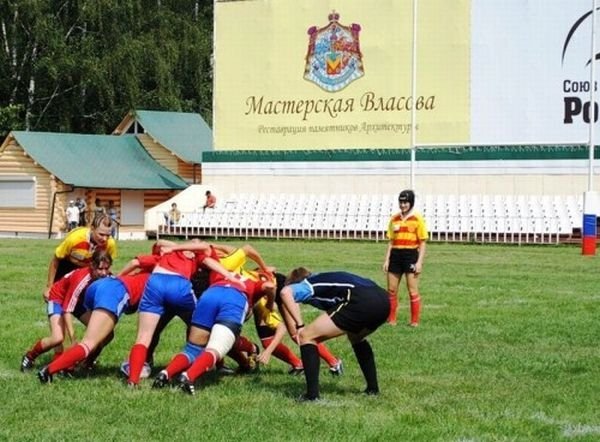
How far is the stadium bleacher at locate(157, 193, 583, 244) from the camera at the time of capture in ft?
129

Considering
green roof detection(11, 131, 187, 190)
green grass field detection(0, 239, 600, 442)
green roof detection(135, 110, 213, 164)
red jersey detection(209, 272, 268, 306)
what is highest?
green roof detection(135, 110, 213, 164)

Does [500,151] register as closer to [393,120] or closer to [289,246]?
[393,120]

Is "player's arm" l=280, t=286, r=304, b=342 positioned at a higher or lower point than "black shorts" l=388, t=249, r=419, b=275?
lower

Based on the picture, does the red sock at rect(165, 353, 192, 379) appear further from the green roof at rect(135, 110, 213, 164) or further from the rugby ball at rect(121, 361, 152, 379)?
the green roof at rect(135, 110, 213, 164)

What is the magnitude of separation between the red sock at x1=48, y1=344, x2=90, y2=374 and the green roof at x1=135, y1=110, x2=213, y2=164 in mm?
41890

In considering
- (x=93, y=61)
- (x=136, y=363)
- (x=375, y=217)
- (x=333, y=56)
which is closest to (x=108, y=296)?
(x=136, y=363)

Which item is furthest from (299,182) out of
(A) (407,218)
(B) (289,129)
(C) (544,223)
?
(A) (407,218)

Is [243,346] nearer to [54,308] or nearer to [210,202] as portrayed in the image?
[54,308]

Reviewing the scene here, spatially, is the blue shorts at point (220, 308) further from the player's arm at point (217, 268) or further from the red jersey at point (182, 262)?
the red jersey at point (182, 262)

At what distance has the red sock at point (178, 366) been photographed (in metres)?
10.5

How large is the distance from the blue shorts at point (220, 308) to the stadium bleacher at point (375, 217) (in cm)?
2890

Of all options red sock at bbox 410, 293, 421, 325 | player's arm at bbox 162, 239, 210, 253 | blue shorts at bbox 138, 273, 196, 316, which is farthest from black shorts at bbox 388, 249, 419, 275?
blue shorts at bbox 138, 273, 196, 316

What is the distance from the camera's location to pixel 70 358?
10.8m

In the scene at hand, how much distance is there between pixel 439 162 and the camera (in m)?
43.7
